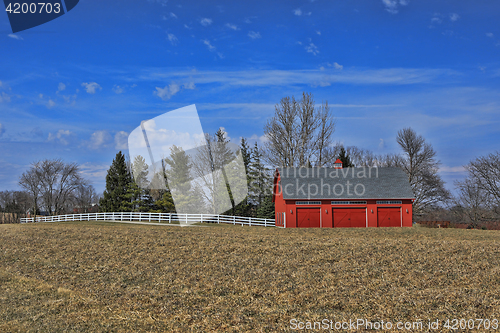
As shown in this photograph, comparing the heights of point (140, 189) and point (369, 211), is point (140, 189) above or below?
above

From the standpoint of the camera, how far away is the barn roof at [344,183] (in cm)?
3140

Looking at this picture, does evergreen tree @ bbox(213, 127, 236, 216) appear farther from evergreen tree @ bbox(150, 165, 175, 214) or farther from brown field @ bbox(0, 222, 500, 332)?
brown field @ bbox(0, 222, 500, 332)

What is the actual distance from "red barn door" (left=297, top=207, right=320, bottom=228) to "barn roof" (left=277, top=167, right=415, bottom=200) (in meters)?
1.13

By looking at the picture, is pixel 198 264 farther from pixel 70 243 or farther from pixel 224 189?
pixel 224 189

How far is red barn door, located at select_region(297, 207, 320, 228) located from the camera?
3100cm

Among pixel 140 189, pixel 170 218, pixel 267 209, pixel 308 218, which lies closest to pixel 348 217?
pixel 308 218

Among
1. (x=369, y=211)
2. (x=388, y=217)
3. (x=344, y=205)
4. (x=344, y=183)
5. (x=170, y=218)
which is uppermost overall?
(x=344, y=183)

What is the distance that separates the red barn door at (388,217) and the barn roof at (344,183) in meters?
1.13

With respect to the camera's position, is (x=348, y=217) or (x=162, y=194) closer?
(x=348, y=217)

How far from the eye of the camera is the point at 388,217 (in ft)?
102

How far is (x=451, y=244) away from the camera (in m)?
16.4

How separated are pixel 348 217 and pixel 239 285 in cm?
2259

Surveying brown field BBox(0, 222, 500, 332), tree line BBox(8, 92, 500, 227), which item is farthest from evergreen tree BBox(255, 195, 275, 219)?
brown field BBox(0, 222, 500, 332)

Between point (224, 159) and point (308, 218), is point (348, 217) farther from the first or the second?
point (224, 159)
